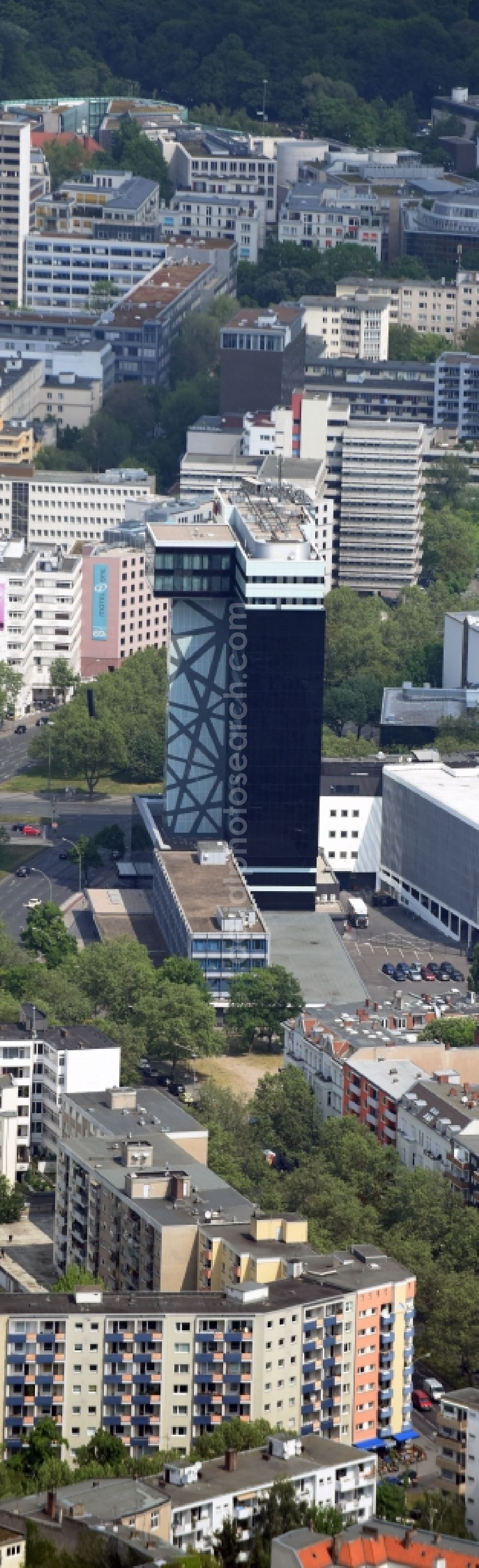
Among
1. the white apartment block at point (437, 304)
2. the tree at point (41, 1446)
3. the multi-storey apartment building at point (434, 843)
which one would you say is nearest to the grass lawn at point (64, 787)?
the multi-storey apartment building at point (434, 843)

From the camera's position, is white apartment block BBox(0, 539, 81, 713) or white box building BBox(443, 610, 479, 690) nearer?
white box building BBox(443, 610, 479, 690)

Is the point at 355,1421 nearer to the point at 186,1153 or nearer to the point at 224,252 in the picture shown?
the point at 186,1153

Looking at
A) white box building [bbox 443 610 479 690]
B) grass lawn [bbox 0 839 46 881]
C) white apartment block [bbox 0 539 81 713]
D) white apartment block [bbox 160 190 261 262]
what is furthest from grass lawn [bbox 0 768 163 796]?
white apartment block [bbox 160 190 261 262]

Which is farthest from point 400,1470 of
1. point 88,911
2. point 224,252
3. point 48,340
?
point 224,252

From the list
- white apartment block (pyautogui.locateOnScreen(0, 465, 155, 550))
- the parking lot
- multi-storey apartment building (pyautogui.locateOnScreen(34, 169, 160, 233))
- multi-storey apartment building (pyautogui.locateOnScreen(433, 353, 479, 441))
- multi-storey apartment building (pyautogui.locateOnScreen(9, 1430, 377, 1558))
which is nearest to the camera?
multi-storey apartment building (pyautogui.locateOnScreen(9, 1430, 377, 1558))

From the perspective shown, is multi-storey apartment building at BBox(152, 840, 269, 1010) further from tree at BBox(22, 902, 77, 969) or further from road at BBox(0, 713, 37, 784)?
road at BBox(0, 713, 37, 784)

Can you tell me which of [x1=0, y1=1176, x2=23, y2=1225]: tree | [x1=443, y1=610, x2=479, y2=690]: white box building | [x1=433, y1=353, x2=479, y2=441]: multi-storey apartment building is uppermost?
[x1=433, y1=353, x2=479, y2=441]: multi-storey apartment building

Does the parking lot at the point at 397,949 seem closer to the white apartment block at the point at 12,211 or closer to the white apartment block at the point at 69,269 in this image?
the white apartment block at the point at 69,269
